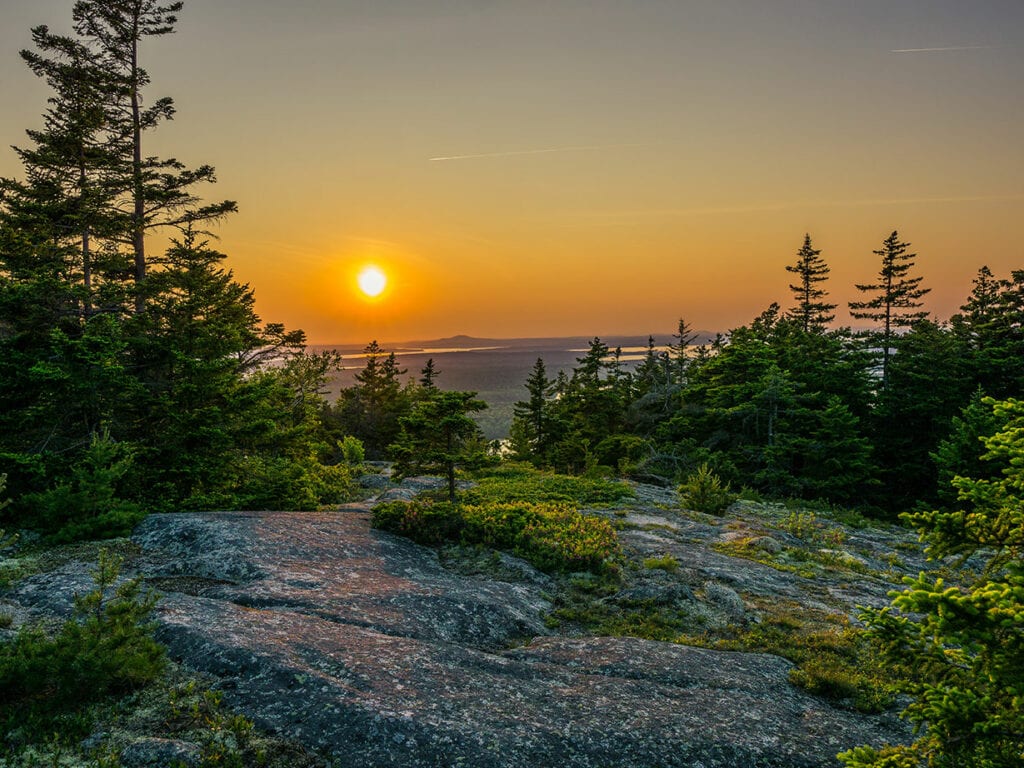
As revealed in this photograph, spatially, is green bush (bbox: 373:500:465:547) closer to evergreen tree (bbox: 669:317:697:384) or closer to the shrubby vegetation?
the shrubby vegetation

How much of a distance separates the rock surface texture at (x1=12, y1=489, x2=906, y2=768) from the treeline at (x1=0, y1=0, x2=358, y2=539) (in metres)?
4.66

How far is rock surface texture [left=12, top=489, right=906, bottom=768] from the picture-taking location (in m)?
5.19

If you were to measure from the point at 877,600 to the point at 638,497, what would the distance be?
10971mm

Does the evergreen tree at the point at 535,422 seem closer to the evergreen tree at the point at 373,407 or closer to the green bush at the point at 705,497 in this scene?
the evergreen tree at the point at 373,407

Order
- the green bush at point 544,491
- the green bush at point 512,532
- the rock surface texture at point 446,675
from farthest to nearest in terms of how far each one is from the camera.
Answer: the green bush at point 544,491 → the green bush at point 512,532 → the rock surface texture at point 446,675

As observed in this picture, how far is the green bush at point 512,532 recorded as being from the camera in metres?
12.1

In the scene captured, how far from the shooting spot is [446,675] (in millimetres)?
6316

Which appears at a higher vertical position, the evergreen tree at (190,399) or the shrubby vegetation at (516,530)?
the evergreen tree at (190,399)

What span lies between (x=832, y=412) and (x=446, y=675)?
3097 cm

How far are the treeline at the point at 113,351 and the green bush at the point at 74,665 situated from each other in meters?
6.64

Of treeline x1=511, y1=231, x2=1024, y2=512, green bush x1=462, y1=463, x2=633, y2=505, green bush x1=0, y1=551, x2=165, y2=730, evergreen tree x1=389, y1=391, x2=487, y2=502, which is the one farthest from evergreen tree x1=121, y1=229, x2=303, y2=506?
treeline x1=511, y1=231, x2=1024, y2=512

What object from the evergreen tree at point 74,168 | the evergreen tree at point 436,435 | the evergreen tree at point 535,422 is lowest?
the evergreen tree at point 535,422

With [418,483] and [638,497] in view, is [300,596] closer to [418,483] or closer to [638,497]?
[418,483]

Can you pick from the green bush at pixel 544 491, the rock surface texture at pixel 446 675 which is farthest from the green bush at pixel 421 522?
the green bush at pixel 544 491
